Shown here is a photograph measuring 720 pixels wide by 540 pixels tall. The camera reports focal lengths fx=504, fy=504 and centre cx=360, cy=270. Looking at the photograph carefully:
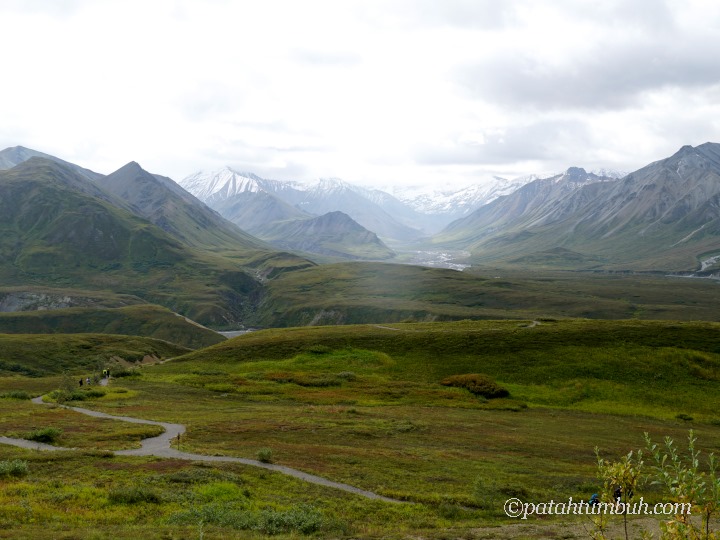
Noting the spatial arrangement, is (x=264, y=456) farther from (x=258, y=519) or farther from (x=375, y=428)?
(x=375, y=428)

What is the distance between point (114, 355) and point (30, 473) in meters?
107

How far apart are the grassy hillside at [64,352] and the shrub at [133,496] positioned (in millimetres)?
90942

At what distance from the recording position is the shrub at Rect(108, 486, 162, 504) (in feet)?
87.6

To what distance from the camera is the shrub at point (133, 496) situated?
1051 inches

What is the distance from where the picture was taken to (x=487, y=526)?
25.7 metres

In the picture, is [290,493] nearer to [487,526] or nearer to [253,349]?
[487,526]

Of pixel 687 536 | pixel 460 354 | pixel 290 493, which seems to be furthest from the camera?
pixel 460 354

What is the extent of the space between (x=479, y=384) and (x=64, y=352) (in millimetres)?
109284

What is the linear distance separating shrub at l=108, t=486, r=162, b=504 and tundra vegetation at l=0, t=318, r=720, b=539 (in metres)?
0.08

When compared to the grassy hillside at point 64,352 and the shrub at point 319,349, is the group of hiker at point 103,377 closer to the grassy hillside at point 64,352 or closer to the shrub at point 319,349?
the grassy hillside at point 64,352

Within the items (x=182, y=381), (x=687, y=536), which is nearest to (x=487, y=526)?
(x=687, y=536)

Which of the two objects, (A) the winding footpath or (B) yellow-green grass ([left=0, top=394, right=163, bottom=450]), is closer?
(A) the winding footpath

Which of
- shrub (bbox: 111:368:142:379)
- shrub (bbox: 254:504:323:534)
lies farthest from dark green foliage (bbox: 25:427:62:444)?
shrub (bbox: 111:368:142:379)

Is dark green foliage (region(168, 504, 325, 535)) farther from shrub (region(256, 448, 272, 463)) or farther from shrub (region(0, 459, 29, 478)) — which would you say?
shrub (region(0, 459, 29, 478))
